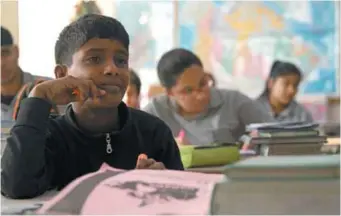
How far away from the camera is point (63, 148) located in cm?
88

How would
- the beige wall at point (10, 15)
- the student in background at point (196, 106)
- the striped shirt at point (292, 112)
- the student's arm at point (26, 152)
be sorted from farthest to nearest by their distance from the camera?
1. the striped shirt at point (292, 112)
2. the student in background at point (196, 106)
3. the beige wall at point (10, 15)
4. the student's arm at point (26, 152)

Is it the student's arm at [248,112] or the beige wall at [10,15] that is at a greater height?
the beige wall at [10,15]

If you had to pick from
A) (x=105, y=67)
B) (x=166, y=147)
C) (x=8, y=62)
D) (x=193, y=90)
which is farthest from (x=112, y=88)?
(x=193, y=90)

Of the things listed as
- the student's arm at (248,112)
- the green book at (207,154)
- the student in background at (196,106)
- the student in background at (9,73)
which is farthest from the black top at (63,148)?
the student's arm at (248,112)

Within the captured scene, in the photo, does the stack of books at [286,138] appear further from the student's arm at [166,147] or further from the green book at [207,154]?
the student's arm at [166,147]

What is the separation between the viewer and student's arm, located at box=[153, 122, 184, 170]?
0.94 metres

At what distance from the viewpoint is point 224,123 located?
1939 mm

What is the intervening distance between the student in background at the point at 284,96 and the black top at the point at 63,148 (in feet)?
5.93

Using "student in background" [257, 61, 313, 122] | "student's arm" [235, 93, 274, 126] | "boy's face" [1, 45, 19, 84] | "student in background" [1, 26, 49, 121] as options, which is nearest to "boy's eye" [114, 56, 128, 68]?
"student in background" [1, 26, 49, 121]

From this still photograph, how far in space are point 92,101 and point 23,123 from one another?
192 mm

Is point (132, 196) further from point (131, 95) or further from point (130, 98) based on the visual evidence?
point (131, 95)

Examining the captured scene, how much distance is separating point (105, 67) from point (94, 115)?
9cm

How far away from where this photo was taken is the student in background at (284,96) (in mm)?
2793

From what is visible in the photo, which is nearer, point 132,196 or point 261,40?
point 132,196
